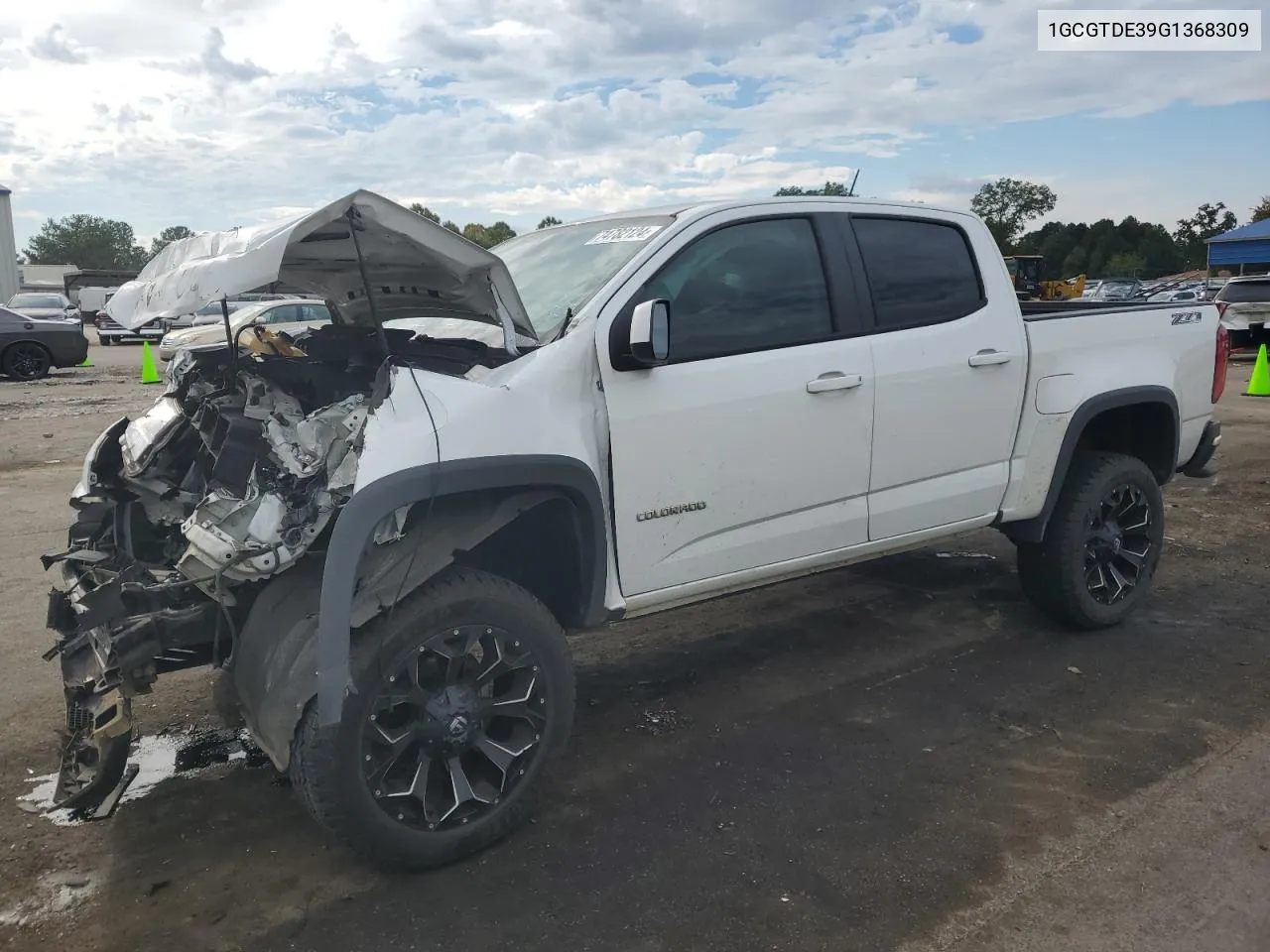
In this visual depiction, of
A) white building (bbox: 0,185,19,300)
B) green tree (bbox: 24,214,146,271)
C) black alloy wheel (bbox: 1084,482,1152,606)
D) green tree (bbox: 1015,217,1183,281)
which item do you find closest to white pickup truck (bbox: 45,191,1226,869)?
black alloy wheel (bbox: 1084,482,1152,606)

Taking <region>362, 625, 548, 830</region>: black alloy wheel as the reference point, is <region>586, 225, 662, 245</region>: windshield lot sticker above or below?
above

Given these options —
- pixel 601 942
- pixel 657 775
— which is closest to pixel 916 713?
pixel 657 775

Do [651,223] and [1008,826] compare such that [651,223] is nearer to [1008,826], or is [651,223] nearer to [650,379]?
[650,379]

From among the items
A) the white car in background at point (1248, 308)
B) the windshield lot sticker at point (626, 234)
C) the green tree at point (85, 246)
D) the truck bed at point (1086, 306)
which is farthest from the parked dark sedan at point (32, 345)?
the green tree at point (85, 246)

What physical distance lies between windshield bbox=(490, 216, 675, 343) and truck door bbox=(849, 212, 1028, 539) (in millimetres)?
1017

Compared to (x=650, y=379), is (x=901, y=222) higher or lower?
higher

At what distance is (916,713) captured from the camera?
4.22 m

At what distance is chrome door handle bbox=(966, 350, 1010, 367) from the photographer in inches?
172

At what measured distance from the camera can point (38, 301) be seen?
91.8 feet

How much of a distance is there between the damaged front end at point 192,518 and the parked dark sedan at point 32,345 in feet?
55.9

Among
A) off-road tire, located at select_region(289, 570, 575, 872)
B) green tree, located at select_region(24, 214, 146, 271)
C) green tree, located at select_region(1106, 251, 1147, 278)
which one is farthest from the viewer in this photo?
green tree, located at select_region(24, 214, 146, 271)

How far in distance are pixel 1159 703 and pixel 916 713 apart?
107 centimetres

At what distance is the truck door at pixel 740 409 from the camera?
136 inches

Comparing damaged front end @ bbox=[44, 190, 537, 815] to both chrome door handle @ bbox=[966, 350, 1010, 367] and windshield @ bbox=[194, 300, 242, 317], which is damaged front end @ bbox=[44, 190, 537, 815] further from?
chrome door handle @ bbox=[966, 350, 1010, 367]
